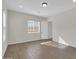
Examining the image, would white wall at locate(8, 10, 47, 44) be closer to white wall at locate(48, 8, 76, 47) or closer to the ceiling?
the ceiling

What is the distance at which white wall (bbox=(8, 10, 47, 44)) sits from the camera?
237 inches

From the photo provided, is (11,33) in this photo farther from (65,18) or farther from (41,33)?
(65,18)

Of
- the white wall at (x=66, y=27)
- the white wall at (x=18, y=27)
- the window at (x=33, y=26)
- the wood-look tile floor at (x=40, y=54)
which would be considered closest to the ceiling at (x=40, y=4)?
the white wall at (x=66, y=27)

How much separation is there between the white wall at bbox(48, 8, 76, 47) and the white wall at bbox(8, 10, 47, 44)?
2.59 meters

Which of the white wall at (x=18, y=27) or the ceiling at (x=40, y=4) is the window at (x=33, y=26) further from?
the ceiling at (x=40, y=4)

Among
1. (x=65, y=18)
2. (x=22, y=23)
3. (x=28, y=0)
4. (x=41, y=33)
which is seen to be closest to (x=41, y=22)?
(x=41, y=33)

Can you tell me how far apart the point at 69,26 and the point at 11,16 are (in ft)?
15.2

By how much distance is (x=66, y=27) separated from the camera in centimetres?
560

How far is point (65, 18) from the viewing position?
18.7 feet

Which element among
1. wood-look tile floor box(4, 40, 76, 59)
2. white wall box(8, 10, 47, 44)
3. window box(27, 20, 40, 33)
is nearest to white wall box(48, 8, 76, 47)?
wood-look tile floor box(4, 40, 76, 59)

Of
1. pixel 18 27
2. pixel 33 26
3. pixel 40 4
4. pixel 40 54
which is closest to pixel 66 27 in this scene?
pixel 40 4

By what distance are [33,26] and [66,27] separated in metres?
3.49

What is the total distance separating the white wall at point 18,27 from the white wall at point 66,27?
2592 millimetres

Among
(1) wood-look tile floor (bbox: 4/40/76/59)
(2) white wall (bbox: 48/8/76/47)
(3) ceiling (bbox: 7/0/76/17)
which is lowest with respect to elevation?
(1) wood-look tile floor (bbox: 4/40/76/59)
